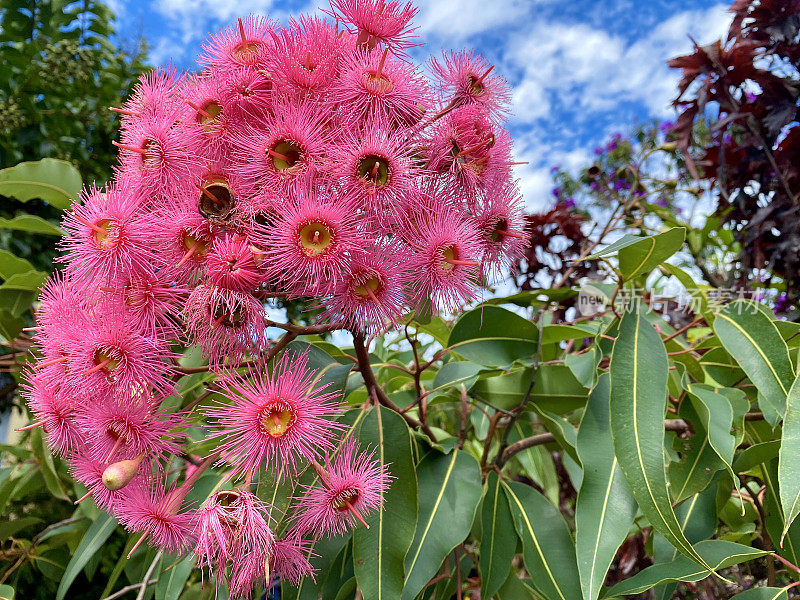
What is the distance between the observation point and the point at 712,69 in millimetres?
A: 1691

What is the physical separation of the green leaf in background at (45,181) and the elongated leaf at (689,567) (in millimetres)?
1285

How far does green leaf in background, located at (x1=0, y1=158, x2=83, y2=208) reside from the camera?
3.96 feet

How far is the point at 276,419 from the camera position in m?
0.59

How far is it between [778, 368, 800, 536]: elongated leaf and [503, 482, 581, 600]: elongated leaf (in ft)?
0.98

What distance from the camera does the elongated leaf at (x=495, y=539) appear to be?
2.91 ft

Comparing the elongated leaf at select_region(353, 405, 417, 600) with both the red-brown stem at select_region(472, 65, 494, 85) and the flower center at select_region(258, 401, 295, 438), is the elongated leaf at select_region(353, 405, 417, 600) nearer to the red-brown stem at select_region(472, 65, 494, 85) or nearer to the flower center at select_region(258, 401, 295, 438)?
the flower center at select_region(258, 401, 295, 438)

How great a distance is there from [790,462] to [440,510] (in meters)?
0.45

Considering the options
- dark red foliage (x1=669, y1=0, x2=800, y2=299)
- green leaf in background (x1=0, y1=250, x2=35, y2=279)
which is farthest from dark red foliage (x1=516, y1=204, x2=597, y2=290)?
green leaf in background (x1=0, y1=250, x2=35, y2=279)

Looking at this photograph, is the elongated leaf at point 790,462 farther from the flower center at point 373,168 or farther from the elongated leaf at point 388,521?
the flower center at point 373,168

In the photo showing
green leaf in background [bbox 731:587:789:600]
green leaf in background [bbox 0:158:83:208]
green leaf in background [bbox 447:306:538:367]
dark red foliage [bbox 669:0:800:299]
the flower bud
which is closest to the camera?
the flower bud

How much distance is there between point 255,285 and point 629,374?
0.54m

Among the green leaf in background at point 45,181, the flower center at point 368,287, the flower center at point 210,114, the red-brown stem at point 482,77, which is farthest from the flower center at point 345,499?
the green leaf in background at point 45,181

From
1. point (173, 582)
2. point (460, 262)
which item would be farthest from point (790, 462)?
point (173, 582)

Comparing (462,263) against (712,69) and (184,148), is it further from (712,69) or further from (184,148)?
(712,69)
